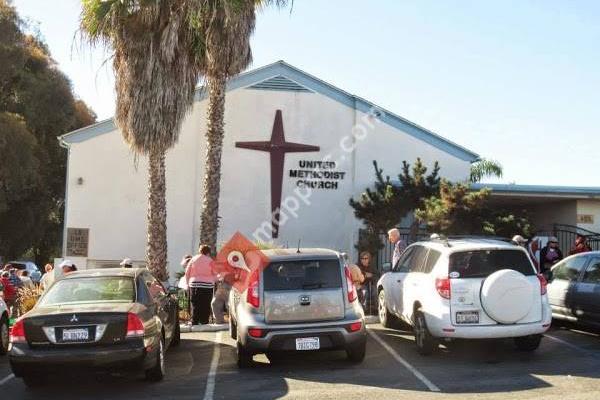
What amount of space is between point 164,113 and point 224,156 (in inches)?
172

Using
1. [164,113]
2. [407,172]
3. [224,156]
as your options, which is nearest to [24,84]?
[224,156]

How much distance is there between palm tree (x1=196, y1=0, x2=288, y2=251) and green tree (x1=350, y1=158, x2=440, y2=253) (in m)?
4.58

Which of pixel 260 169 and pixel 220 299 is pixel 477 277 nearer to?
pixel 220 299

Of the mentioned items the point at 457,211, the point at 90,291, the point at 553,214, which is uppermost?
the point at 553,214

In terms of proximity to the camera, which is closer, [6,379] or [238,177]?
[6,379]

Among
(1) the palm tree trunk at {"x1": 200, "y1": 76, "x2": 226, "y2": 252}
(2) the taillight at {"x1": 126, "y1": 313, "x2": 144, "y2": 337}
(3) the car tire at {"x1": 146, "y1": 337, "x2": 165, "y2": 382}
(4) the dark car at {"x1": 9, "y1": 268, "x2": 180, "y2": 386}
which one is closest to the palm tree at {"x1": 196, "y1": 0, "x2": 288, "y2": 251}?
(1) the palm tree trunk at {"x1": 200, "y1": 76, "x2": 226, "y2": 252}

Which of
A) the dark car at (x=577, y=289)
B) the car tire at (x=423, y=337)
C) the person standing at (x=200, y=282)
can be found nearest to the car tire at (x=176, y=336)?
the person standing at (x=200, y=282)

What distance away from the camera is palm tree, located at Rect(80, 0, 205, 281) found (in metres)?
15.1

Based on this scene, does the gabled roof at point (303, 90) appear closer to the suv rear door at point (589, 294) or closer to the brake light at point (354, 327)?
the suv rear door at point (589, 294)

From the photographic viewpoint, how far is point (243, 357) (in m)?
8.45

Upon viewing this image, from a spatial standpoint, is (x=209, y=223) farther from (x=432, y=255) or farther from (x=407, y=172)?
(x=432, y=255)

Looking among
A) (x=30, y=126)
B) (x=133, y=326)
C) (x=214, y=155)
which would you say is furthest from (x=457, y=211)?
(x=30, y=126)

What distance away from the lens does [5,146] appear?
1026 inches

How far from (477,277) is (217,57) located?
9861mm
